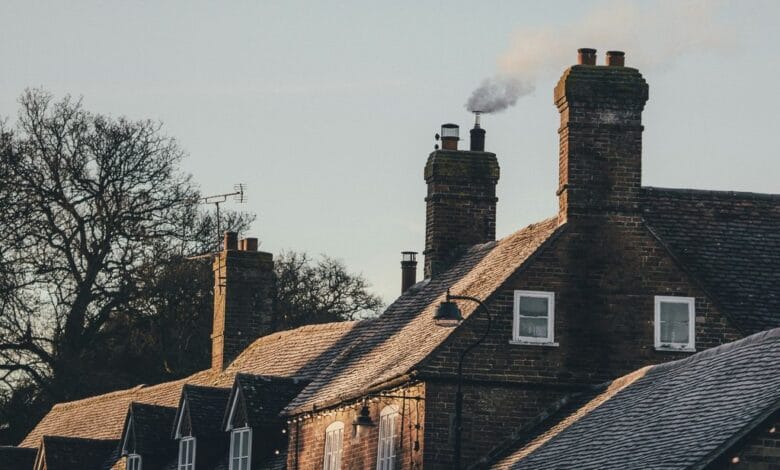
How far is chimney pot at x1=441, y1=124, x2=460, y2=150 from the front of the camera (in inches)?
1811

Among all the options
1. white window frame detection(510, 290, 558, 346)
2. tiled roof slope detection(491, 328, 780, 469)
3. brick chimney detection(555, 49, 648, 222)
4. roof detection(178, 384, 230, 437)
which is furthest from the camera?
roof detection(178, 384, 230, 437)

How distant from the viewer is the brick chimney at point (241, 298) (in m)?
54.9

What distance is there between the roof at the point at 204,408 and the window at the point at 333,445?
570 centimetres

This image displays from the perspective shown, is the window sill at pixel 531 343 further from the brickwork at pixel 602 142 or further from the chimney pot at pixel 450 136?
→ the chimney pot at pixel 450 136

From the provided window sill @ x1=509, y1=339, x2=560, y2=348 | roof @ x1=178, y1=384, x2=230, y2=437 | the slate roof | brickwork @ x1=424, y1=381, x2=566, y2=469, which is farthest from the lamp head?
the slate roof

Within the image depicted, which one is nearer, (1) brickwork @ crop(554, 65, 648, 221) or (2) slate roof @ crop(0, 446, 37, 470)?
(1) brickwork @ crop(554, 65, 648, 221)

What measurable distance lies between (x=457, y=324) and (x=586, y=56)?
24.0ft

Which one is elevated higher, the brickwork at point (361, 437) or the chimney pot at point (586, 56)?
the chimney pot at point (586, 56)

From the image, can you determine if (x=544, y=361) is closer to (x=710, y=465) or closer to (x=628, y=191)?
(x=628, y=191)

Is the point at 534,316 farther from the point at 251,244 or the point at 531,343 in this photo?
the point at 251,244

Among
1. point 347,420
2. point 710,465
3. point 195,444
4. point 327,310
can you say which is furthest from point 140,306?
point 710,465

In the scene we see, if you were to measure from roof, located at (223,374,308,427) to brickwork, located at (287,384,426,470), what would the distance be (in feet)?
1.98

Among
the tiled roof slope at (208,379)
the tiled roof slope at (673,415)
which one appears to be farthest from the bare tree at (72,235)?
the tiled roof slope at (673,415)

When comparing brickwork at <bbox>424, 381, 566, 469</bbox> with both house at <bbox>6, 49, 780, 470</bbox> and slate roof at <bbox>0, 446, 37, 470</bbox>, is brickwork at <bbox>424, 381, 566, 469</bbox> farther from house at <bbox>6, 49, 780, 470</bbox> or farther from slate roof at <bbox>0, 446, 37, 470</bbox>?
slate roof at <bbox>0, 446, 37, 470</bbox>
